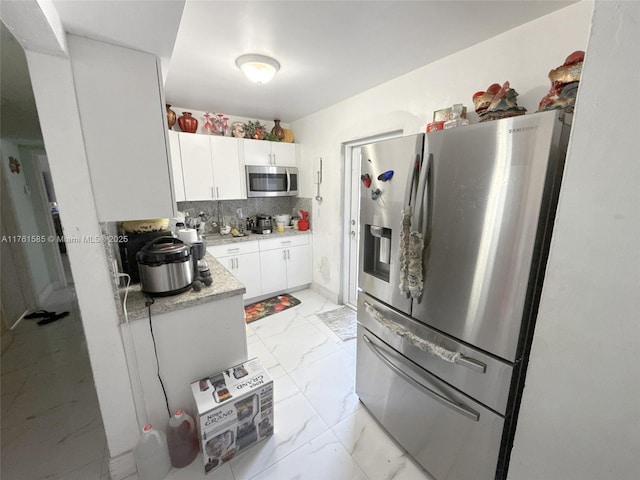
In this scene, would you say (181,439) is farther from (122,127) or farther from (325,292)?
(325,292)

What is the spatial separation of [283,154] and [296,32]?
1915 millimetres

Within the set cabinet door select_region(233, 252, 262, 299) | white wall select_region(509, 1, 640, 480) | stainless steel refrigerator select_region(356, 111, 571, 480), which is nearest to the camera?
white wall select_region(509, 1, 640, 480)

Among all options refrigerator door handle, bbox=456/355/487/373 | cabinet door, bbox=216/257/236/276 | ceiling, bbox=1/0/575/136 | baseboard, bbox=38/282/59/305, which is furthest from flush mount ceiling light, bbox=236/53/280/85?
baseboard, bbox=38/282/59/305

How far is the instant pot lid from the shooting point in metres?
1.28

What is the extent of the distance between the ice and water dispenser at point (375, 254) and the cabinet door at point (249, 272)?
1878 mm

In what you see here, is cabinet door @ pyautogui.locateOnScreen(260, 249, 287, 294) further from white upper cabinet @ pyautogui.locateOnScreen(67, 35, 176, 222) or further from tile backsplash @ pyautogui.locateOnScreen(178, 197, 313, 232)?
white upper cabinet @ pyautogui.locateOnScreen(67, 35, 176, 222)

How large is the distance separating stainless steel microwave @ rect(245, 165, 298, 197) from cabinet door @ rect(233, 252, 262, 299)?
80cm

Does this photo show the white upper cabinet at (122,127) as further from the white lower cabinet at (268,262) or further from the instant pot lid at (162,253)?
the white lower cabinet at (268,262)

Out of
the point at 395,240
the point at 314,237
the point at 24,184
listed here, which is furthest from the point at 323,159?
the point at 24,184

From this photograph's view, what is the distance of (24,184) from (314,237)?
12.4 feet

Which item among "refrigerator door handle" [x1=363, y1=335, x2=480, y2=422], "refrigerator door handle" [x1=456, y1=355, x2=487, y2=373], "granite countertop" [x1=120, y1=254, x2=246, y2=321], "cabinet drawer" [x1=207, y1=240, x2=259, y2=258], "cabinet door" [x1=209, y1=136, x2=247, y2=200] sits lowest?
"refrigerator door handle" [x1=363, y1=335, x2=480, y2=422]

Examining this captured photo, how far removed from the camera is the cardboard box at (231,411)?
128cm

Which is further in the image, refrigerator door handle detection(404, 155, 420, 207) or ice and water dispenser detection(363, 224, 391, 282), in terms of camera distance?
ice and water dispenser detection(363, 224, 391, 282)

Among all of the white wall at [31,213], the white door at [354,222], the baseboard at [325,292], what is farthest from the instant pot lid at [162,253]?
the white wall at [31,213]
